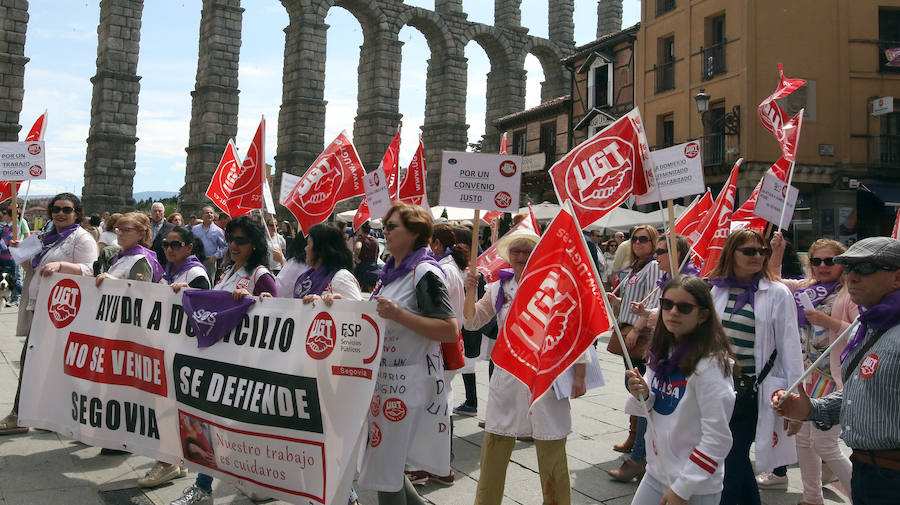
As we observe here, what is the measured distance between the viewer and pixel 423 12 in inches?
1297

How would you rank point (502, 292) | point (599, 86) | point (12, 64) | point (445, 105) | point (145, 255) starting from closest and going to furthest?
point (502, 292), point (145, 255), point (12, 64), point (599, 86), point (445, 105)

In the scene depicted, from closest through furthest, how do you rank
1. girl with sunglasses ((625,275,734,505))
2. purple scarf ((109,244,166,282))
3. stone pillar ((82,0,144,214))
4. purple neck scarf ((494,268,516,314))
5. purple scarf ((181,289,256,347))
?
girl with sunglasses ((625,275,734,505)) < purple scarf ((181,289,256,347)) < purple neck scarf ((494,268,516,314)) < purple scarf ((109,244,166,282)) < stone pillar ((82,0,144,214))

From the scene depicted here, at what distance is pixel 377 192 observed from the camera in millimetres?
6984

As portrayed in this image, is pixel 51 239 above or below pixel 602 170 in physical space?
below

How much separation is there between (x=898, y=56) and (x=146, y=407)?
25793 millimetres

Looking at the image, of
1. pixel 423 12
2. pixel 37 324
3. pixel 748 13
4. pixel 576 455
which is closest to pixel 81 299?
pixel 37 324

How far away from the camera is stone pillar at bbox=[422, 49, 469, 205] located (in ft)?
111

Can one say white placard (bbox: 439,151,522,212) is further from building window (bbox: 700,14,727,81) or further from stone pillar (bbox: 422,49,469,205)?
stone pillar (bbox: 422,49,469,205)

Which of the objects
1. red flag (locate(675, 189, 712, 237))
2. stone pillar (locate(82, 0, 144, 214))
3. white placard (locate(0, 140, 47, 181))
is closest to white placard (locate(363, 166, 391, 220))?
red flag (locate(675, 189, 712, 237))

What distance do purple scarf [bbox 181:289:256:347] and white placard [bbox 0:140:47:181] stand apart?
4.21 metres

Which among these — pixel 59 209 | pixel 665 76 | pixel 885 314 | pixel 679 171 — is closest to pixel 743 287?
pixel 885 314

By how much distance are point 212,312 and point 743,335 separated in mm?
3021

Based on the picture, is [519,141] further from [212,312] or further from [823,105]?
[212,312]

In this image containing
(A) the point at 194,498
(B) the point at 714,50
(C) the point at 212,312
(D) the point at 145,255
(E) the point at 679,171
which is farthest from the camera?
(B) the point at 714,50
